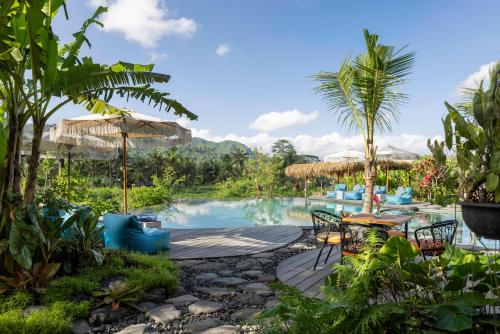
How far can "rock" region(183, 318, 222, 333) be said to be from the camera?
2914 millimetres

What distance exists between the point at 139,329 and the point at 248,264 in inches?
93.9

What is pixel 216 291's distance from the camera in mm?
3904

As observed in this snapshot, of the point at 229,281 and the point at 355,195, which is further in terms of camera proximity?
the point at 355,195

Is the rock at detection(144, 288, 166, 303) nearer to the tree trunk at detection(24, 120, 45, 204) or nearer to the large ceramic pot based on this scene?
the tree trunk at detection(24, 120, 45, 204)

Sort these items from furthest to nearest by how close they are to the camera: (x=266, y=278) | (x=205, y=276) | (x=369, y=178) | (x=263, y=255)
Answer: (x=369, y=178) → (x=263, y=255) → (x=205, y=276) → (x=266, y=278)

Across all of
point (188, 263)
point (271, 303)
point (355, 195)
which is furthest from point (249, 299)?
point (355, 195)

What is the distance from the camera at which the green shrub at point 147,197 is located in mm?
17397

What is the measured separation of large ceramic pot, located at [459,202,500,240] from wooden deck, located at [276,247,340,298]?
2.36m

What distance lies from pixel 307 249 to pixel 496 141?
497cm

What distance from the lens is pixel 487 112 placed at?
Result: 146cm

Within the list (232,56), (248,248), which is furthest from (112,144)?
(232,56)

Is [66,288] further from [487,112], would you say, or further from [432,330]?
[487,112]

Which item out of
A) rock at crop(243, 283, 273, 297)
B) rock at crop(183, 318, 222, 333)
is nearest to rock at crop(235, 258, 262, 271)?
rock at crop(243, 283, 273, 297)

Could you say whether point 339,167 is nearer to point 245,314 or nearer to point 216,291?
point 216,291
